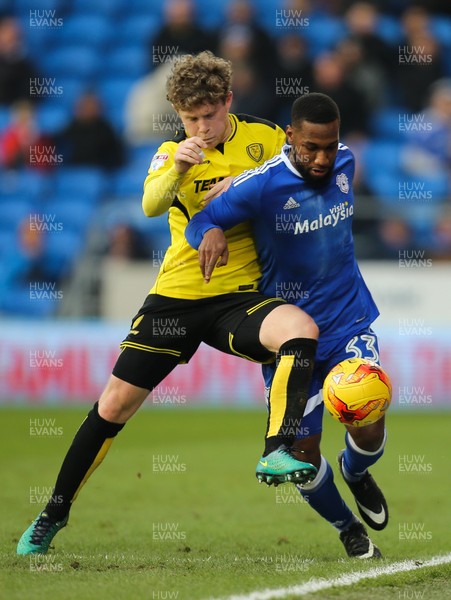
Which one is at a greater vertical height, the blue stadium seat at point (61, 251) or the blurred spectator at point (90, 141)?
the blurred spectator at point (90, 141)

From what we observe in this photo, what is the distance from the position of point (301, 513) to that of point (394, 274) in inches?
315

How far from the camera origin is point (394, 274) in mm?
16141

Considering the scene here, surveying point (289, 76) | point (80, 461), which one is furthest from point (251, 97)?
point (80, 461)

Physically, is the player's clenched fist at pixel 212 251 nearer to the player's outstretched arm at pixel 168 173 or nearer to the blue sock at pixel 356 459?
the player's outstretched arm at pixel 168 173

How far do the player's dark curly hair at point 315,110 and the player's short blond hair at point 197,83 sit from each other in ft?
1.66

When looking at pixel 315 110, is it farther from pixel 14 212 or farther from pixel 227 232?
pixel 14 212

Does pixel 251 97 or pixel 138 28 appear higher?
pixel 138 28

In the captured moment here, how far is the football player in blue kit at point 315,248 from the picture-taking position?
581 centimetres

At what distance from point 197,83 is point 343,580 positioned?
2.60 metres

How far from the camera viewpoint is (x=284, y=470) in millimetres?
5348

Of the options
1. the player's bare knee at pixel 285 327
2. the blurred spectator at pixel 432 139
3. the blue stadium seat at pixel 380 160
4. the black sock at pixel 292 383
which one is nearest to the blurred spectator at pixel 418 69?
the blurred spectator at pixel 432 139

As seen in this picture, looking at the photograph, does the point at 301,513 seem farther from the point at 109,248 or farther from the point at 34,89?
the point at 34,89

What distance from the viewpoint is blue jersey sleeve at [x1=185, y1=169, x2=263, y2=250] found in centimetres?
593

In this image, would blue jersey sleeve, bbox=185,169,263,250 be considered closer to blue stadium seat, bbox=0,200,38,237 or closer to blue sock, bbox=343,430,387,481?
blue sock, bbox=343,430,387,481
